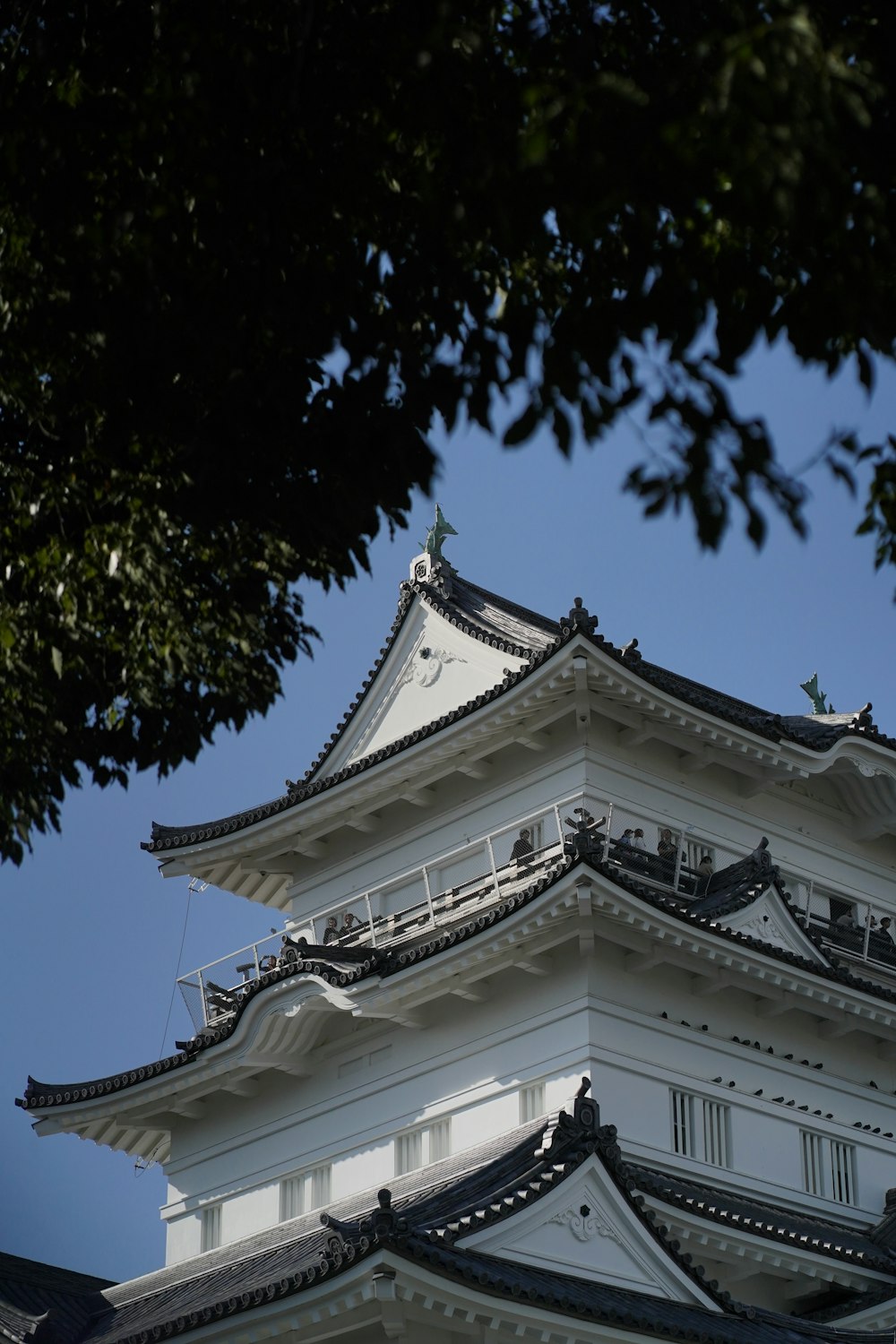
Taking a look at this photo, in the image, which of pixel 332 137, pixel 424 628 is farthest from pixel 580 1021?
pixel 332 137

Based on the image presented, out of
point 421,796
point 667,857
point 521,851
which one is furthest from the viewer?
point 421,796

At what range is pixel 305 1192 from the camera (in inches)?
839

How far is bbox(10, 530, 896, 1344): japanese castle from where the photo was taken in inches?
629

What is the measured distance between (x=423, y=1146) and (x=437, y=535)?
35.0 ft

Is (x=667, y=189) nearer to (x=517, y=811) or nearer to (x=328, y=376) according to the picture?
(x=328, y=376)

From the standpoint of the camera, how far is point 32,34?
24.3ft

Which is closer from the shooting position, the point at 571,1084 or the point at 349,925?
the point at 571,1084

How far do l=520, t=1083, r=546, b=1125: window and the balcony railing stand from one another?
2347mm

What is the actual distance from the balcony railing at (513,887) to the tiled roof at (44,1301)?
13.6 ft

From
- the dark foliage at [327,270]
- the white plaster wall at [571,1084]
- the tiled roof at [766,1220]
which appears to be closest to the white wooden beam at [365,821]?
the white plaster wall at [571,1084]

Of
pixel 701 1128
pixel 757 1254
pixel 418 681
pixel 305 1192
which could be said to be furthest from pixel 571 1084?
pixel 418 681

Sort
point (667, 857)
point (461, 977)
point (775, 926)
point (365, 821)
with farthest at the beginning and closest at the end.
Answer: point (365, 821) → point (667, 857) → point (775, 926) → point (461, 977)

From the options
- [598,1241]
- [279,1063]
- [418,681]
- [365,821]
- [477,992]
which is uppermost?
[418,681]

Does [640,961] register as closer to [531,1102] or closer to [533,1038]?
[533,1038]
